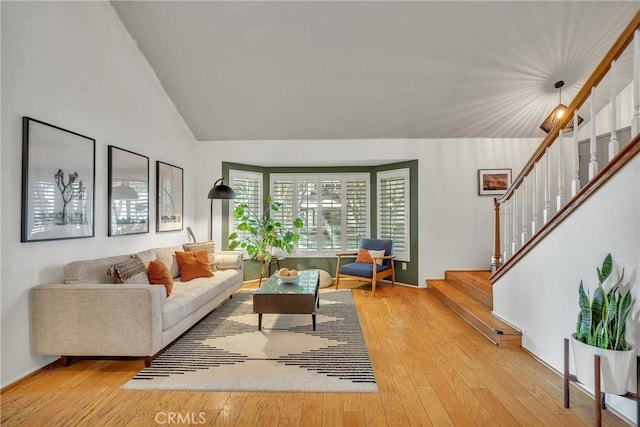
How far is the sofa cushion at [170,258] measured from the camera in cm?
404

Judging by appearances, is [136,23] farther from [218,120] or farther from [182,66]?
[218,120]

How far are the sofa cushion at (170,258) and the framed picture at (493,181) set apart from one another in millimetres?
5021

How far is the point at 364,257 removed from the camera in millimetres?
5715

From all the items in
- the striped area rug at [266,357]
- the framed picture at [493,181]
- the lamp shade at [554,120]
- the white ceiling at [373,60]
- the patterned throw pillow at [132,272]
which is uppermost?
the white ceiling at [373,60]

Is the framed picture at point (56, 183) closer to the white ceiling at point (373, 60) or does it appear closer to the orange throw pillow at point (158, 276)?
the orange throw pillow at point (158, 276)

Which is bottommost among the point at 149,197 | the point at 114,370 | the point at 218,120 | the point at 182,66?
the point at 114,370

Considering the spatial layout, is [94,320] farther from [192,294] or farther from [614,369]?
[614,369]

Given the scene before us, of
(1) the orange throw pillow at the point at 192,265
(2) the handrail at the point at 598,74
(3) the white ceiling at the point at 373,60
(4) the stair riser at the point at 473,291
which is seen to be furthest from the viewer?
(1) the orange throw pillow at the point at 192,265

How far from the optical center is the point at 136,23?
3660mm

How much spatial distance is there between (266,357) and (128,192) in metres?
2.62

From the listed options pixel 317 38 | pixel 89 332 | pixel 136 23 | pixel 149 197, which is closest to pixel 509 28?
pixel 317 38

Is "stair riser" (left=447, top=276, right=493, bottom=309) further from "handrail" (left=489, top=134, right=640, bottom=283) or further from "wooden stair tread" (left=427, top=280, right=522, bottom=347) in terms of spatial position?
"handrail" (left=489, top=134, right=640, bottom=283)

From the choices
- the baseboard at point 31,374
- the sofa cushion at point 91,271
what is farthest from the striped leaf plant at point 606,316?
the baseboard at point 31,374

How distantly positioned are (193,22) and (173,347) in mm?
3519
